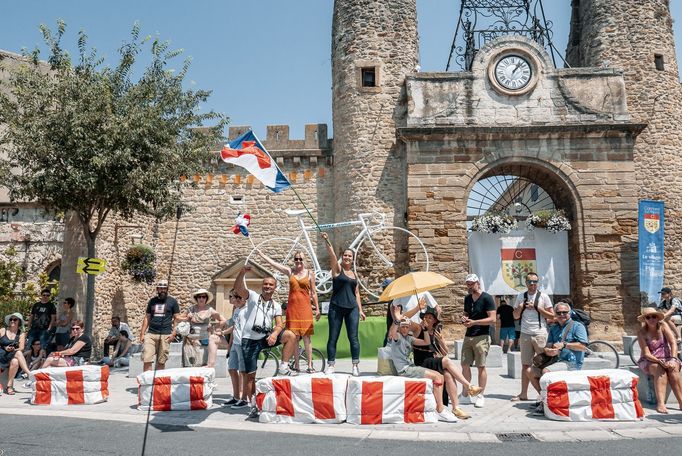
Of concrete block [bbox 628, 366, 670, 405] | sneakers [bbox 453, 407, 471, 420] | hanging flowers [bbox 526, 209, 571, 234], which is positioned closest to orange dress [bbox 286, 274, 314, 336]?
sneakers [bbox 453, 407, 471, 420]

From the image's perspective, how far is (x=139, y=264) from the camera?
17547mm

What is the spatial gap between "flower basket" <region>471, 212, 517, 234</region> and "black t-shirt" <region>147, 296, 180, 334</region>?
9.19 metres

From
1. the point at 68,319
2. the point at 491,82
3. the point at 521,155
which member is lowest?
the point at 68,319

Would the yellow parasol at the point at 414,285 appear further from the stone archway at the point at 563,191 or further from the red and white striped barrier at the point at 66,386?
the stone archway at the point at 563,191

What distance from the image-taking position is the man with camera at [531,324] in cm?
745

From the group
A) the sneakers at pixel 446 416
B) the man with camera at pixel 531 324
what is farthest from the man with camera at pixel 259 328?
the man with camera at pixel 531 324

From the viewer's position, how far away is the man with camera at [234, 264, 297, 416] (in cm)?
704

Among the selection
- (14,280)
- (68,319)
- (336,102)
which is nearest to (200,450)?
(68,319)

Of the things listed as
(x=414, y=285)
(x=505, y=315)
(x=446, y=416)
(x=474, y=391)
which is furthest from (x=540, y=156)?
(x=446, y=416)

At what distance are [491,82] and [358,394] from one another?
445 inches

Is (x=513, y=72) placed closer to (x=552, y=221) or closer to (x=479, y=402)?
(x=552, y=221)

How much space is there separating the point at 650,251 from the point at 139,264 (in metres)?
14.3

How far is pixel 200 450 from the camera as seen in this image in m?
5.23

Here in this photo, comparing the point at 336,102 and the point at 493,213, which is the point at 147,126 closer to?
the point at 336,102
